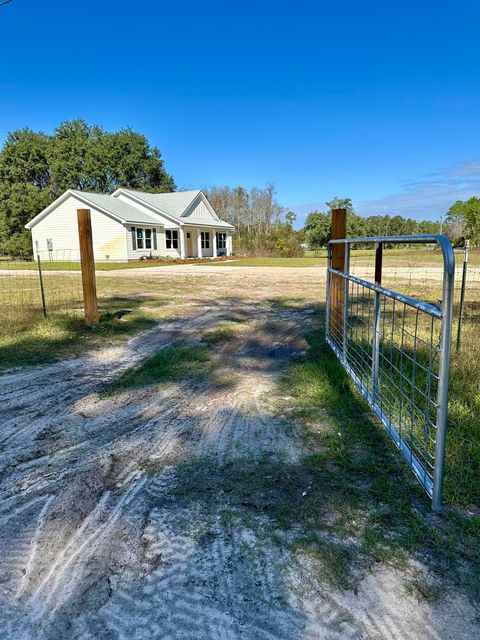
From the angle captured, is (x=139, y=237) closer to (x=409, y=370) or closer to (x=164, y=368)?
(x=164, y=368)

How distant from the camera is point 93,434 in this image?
3.19 m

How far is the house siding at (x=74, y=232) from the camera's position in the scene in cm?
2619

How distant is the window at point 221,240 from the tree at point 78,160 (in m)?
11.0

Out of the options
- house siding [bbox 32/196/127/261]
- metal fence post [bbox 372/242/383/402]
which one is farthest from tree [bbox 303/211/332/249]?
metal fence post [bbox 372/242/383/402]

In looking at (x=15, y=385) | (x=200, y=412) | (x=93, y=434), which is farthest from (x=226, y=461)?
(x=15, y=385)

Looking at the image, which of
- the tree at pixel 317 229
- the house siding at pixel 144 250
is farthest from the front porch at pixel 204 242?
the tree at pixel 317 229

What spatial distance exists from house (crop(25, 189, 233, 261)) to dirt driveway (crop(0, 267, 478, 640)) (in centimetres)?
2273

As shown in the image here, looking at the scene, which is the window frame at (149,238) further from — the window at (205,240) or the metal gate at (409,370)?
the metal gate at (409,370)

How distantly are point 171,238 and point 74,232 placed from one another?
20.6ft

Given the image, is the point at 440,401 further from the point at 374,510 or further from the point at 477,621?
the point at 477,621

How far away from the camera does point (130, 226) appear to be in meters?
26.3

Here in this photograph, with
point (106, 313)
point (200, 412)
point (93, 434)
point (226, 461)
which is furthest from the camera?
point (106, 313)

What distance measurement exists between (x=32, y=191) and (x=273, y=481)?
3663cm

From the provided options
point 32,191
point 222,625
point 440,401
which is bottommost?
point 222,625
